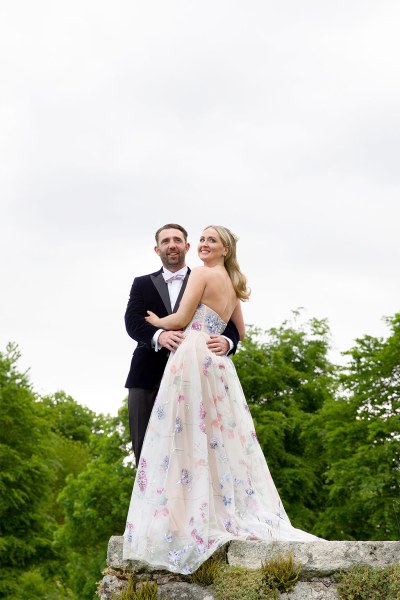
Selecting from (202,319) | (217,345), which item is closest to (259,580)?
(217,345)

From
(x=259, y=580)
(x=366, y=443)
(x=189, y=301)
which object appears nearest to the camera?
(x=259, y=580)

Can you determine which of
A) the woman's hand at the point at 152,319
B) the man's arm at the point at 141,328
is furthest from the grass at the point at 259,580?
the woman's hand at the point at 152,319

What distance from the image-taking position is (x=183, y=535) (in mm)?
8273

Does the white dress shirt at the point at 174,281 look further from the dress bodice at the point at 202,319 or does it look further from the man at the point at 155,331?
the dress bodice at the point at 202,319

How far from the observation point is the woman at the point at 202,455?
8312 mm

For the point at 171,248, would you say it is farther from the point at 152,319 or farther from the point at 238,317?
the point at 238,317

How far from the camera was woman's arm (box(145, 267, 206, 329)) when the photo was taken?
8.91 metres

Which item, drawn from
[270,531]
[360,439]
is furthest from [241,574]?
[360,439]

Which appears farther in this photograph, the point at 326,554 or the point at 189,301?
the point at 189,301

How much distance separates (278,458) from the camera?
3036 centimetres

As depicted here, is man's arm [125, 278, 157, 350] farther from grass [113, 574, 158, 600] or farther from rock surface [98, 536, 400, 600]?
grass [113, 574, 158, 600]

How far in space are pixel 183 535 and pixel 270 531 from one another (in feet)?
2.53

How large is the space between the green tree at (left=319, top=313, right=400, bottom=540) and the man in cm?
1611

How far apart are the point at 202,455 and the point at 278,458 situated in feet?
72.8
